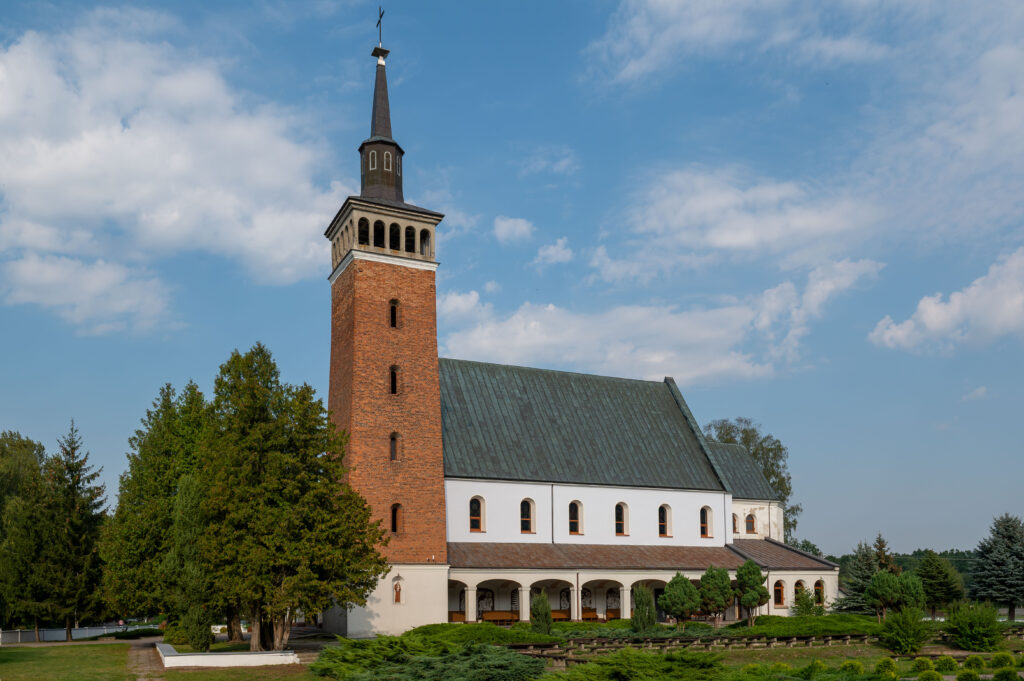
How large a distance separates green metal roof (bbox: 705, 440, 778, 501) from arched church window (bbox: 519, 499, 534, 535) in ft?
42.1

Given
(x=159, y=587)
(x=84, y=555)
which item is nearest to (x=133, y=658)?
(x=159, y=587)

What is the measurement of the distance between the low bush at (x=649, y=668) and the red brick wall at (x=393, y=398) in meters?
20.0

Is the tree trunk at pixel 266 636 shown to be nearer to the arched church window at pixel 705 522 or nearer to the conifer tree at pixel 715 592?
the conifer tree at pixel 715 592

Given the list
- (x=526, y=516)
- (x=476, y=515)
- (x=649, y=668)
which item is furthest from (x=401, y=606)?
(x=649, y=668)

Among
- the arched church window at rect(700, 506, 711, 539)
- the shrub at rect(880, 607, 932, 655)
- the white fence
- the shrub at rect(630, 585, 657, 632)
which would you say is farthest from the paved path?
the arched church window at rect(700, 506, 711, 539)

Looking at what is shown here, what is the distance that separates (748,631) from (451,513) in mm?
13761

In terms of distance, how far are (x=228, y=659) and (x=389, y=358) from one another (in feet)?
49.0

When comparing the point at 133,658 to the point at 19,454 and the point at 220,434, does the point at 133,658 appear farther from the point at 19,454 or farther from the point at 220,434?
the point at 19,454

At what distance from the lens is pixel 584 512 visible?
135 feet

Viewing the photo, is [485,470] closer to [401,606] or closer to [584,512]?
Answer: [584,512]

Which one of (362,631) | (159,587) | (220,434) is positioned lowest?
(362,631)

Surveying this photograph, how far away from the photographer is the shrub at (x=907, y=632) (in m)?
28.2

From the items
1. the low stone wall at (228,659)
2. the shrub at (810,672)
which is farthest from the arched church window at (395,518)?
the shrub at (810,672)

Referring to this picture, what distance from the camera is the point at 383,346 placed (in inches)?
1448
